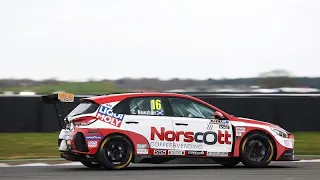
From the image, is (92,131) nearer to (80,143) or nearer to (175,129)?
(80,143)

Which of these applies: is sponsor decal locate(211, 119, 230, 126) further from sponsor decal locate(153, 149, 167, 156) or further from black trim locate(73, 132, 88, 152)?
black trim locate(73, 132, 88, 152)

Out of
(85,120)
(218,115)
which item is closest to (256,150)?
(218,115)

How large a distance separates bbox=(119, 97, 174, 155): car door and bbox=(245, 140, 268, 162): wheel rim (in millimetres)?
1402

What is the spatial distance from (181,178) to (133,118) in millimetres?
1924

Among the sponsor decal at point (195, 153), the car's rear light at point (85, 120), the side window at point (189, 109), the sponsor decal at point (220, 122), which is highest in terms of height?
the side window at point (189, 109)

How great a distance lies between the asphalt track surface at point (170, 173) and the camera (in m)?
11.5

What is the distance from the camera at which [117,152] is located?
12.6 metres

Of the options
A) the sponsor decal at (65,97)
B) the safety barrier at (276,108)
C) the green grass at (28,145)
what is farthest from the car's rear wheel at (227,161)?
the safety barrier at (276,108)

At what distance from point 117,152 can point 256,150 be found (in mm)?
2516

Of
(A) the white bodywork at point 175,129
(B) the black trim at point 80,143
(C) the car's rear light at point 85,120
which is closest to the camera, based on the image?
(B) the black trim at point 80,143

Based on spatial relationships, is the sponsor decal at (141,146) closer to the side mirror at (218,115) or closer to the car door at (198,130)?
the car door at (198,130)

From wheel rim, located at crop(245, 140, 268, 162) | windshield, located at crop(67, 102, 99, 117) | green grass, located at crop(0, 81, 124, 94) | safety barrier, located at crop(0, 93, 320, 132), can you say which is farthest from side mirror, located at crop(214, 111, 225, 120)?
green grass, located at crop(0, 81, 124, 94)

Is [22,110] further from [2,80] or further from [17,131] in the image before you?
[2,80]

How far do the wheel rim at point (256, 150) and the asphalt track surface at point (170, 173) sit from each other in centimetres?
24
